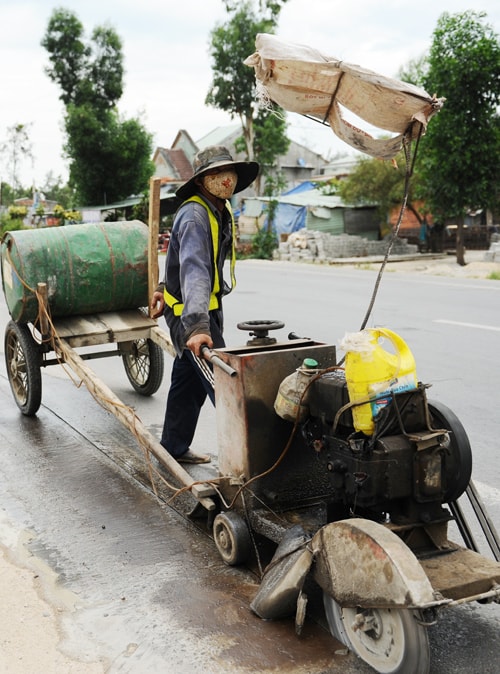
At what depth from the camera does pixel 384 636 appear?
265 centimetres

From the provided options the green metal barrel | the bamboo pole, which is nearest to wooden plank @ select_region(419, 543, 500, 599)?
the bamboo pole

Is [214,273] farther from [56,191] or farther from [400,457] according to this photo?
[56,191]

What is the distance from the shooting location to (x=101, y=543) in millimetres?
3943

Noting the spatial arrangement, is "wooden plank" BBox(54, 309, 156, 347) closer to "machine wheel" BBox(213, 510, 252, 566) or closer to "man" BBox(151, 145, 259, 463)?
"man" BBox(151, 145, 259, 463)

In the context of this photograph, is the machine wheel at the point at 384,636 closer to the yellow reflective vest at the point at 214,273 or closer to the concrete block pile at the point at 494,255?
the yellow reflective vest at the point at 214,273

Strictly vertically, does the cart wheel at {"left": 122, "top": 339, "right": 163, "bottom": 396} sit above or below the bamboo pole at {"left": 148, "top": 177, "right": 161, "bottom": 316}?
below

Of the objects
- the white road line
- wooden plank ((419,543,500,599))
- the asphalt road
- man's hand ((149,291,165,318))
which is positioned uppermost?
man's hand ((149,291,165,318))

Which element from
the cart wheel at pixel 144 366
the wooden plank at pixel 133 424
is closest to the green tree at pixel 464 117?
the cart wheel at pixel 144 366

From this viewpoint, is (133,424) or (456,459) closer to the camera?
(456,459)

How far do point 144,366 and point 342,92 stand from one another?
4.02m

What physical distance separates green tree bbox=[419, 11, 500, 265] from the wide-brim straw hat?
1774 centimetres

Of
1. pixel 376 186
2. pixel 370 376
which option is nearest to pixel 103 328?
pixel 370 376

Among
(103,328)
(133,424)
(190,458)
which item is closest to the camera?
(133,424)

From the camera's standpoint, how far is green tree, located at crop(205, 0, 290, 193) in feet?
129
